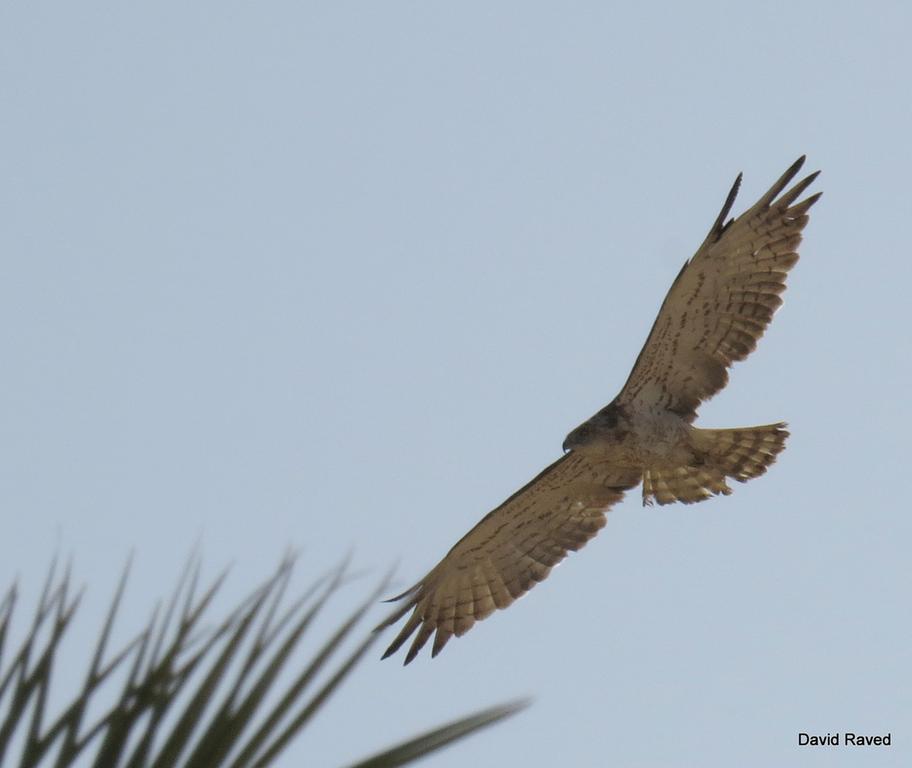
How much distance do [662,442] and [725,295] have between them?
3.43 feet

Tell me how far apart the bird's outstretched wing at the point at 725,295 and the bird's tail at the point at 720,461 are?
0.26 meters

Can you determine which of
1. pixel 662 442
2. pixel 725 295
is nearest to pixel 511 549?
pixel 662 442

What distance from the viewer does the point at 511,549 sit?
991 cm

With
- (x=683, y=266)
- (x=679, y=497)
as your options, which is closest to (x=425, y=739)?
(x=683, y=266)

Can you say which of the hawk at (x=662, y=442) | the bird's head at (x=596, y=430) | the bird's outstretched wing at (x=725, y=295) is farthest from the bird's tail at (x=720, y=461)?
the bird's head at (x=596, y=430)

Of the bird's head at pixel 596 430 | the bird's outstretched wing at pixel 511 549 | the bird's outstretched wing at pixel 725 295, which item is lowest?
the bird's outstretched wing at pixel 511 549

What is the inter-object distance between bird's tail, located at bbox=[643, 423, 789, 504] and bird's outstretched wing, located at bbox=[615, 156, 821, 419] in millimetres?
257

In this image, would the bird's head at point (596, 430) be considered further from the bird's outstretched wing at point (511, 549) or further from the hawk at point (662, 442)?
the bird's outstretched wing at point (511, 549)

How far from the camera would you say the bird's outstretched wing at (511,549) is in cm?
962

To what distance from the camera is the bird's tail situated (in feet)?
29.5

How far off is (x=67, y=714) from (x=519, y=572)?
7.80 metres

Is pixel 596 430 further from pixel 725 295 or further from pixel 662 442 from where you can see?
pixel 725 295

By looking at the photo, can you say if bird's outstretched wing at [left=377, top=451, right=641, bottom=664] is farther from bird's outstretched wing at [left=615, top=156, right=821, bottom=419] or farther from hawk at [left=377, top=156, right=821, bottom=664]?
bird's outstretched wing at [left=615, top=156, right=821, bottom=419]

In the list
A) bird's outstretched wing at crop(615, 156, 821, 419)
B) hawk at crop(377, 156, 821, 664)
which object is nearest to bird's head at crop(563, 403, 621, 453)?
hawk at crop(377, 156, 821, 664)
